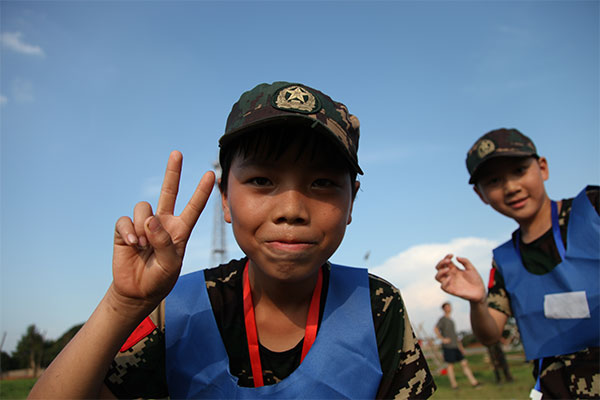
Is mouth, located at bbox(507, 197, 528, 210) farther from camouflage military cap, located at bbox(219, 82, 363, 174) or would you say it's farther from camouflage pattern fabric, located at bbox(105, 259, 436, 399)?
camouflage military cap, located at bbox(219, 82, 363, 174)

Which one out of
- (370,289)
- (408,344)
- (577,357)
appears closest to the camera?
(408,344)

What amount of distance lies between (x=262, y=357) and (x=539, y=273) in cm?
264

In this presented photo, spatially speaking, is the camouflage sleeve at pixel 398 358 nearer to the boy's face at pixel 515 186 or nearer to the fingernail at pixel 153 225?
the fingernail at pixel 153 225

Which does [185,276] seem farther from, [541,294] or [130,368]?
[541,294]

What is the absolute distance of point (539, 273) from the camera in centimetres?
354

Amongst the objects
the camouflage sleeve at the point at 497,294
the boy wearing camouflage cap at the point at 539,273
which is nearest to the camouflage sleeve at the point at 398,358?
the boy wearing camouflage cap at the point at 539,273

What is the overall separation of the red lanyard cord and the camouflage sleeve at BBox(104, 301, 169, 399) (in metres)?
0.42

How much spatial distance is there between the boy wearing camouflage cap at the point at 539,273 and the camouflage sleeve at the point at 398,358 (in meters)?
1.05

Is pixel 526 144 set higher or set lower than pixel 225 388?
higher

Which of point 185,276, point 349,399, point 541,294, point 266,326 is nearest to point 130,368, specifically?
point 185,276

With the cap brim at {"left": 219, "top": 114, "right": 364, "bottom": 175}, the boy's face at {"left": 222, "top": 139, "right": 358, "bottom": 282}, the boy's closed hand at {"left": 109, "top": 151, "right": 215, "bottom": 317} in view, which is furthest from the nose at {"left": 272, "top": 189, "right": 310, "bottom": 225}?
the boy's closed hand at {"left": 109, "top": 151, "right": 215, "bottom": 317}

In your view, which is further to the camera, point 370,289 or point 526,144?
point 526,144

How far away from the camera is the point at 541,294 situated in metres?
3.45

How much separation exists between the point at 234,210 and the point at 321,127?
1.83 feet
